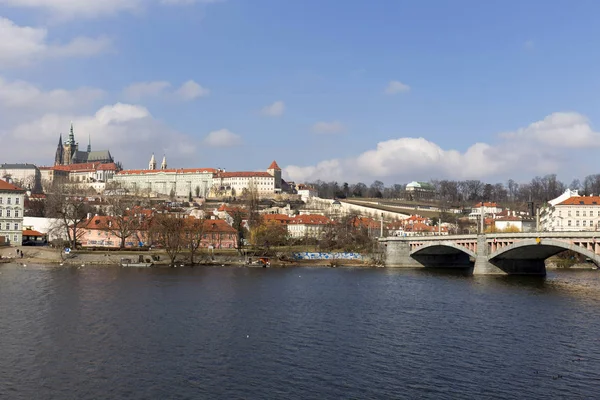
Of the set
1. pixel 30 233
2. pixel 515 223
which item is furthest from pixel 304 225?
pixel 30 233

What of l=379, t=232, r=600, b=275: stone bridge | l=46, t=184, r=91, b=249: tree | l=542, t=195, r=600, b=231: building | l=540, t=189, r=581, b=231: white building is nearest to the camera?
l=379, t=232, r=600, b=275: stone bridge

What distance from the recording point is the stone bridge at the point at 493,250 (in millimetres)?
47125

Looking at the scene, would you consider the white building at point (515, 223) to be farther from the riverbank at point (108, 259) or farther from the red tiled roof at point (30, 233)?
the red tiled roof at point (30, 233)

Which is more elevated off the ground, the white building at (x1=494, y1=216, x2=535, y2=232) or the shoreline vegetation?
the white building at (x1=494, y1=216, x2=535, y2=232)

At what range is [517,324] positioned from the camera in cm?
3322

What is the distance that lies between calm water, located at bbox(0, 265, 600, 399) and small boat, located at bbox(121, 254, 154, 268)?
56.9 ft

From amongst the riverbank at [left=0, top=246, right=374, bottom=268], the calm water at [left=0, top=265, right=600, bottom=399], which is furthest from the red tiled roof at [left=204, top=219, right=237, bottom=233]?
the calm water at [left=0, top=265, right=600, bottom=399]

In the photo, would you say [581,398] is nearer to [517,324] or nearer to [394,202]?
[517,324]

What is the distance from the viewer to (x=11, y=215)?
3041 inches

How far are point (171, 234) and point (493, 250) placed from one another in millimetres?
35556

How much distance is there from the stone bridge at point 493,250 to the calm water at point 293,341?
3894mm

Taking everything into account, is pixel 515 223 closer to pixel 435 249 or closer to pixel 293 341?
pixel 435 249

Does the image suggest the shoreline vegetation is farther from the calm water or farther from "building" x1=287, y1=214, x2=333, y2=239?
"building" x1=287, y1=214, x2=333, y2=239

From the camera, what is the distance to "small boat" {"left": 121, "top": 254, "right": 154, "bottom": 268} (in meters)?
66.8
